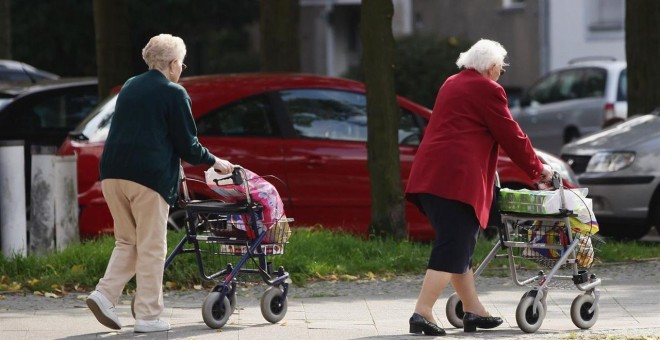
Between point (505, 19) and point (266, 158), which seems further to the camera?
point (505, 19)

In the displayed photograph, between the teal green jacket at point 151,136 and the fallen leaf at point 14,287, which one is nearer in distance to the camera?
the teal green jacket at point 151,136

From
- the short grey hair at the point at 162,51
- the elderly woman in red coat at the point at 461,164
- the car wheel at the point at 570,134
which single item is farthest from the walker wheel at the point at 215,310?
the car wheel at the point at 570,134

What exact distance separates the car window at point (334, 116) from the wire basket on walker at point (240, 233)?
3974 mm

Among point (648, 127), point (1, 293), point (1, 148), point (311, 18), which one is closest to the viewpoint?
point (1, 293)

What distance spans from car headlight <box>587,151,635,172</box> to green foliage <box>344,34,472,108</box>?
1686 cm

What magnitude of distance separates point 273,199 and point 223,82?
13.6 ft

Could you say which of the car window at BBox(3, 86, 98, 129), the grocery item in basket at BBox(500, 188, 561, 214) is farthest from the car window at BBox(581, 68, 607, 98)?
the grocery item in basket at BBox(500, 188, 561, 214)

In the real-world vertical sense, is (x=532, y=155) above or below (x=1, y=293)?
above

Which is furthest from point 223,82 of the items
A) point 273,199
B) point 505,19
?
point 505,19

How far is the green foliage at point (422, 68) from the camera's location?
1203 inches

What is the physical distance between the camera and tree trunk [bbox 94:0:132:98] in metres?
15.2

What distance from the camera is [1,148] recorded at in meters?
11.4

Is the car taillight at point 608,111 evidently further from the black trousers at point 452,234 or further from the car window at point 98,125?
the black trousers at point 452,234

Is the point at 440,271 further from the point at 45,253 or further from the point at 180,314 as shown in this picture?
the point at 45,253
